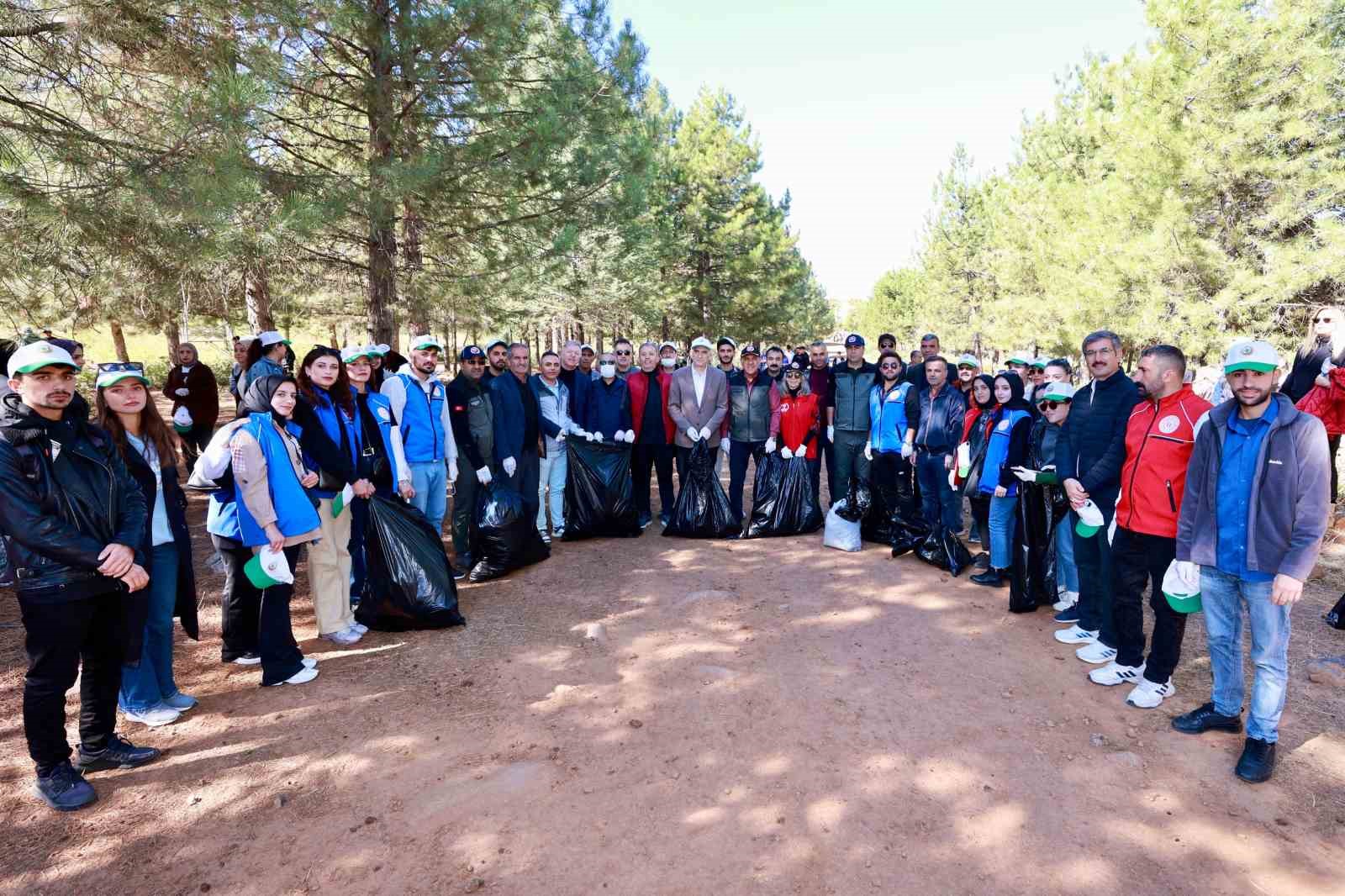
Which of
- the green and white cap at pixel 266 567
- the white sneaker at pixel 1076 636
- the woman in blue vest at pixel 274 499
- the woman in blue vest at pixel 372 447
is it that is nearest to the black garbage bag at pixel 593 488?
the woman in blue vest at pixel 372 447

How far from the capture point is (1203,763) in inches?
114

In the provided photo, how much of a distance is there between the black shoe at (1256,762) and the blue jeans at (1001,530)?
7.01 ft

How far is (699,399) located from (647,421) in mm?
618

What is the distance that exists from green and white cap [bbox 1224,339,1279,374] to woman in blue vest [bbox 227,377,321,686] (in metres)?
4.34

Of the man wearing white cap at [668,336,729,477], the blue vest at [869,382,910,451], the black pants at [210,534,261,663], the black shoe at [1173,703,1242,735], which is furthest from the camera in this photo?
the man wearing white cap at [668,336,729,477]

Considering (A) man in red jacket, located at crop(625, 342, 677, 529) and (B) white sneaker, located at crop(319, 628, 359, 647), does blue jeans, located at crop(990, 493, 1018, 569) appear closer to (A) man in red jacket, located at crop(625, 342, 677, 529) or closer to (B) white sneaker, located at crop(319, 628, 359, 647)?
(A) man in red jacket, located at crop(625, 342, 677, 529)

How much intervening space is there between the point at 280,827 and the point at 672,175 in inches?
744

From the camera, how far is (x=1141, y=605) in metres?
3.54

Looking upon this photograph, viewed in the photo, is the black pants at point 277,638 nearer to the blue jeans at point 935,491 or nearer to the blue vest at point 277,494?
the blue vest at point 277,494

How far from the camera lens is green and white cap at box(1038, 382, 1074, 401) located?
4.53 metres

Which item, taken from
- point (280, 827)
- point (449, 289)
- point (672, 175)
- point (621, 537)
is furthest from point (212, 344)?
point (280, 827)

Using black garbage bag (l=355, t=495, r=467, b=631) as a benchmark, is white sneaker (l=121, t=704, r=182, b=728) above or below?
below

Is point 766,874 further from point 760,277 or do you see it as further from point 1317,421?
point 760,277

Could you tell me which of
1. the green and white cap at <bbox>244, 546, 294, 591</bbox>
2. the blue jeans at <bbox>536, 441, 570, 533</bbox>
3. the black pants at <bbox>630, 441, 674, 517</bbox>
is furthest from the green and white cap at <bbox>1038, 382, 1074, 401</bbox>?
the green and white cap at <bbox>244, 546, 294, 591</bbox>
